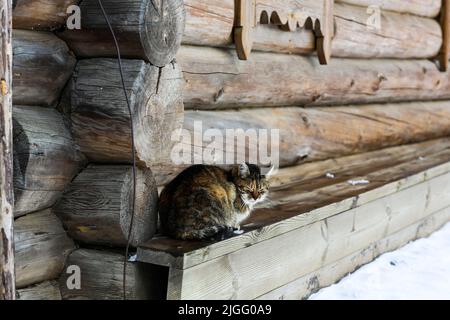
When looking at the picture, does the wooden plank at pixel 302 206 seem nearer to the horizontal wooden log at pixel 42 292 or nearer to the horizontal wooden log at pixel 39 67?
the horizontal wooden log at pixel 42 292

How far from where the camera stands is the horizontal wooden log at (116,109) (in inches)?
133

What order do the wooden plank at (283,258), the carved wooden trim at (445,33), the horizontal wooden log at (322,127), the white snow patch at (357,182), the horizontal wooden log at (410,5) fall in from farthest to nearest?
the carved wooden trim at (445,33), the horizontal wooden log at (410,5), the white snow patch at (357,182), the horizontal wooden log at (322,127), the wooden plank at (283,258)

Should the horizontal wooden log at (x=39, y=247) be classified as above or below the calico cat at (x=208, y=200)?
below

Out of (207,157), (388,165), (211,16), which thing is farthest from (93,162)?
(388,165)

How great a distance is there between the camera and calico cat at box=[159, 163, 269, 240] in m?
3.75

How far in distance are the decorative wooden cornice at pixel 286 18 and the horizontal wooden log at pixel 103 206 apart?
156cm

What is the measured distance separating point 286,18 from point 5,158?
2900 mm

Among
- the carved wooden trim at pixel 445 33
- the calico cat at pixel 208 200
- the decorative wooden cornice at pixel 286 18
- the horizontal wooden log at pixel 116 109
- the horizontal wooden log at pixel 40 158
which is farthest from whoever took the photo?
the carved wooden trim at pixel 445 33

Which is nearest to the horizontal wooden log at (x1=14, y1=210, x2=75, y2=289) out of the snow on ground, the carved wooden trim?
the snow on ground

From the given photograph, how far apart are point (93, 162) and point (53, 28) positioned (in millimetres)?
700

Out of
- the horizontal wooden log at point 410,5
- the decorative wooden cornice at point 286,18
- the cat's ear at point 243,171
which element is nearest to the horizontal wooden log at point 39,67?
the cat's ear at point 243,171

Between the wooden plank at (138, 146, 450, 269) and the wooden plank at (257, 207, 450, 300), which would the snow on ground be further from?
the wooden plank at (138, 146, 450, 269)

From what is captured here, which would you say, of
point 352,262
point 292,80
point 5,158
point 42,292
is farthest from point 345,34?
point 5,158

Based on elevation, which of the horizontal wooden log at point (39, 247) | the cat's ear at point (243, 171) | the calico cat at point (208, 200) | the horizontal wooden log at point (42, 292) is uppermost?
the cat's ear at point (243, 171)
